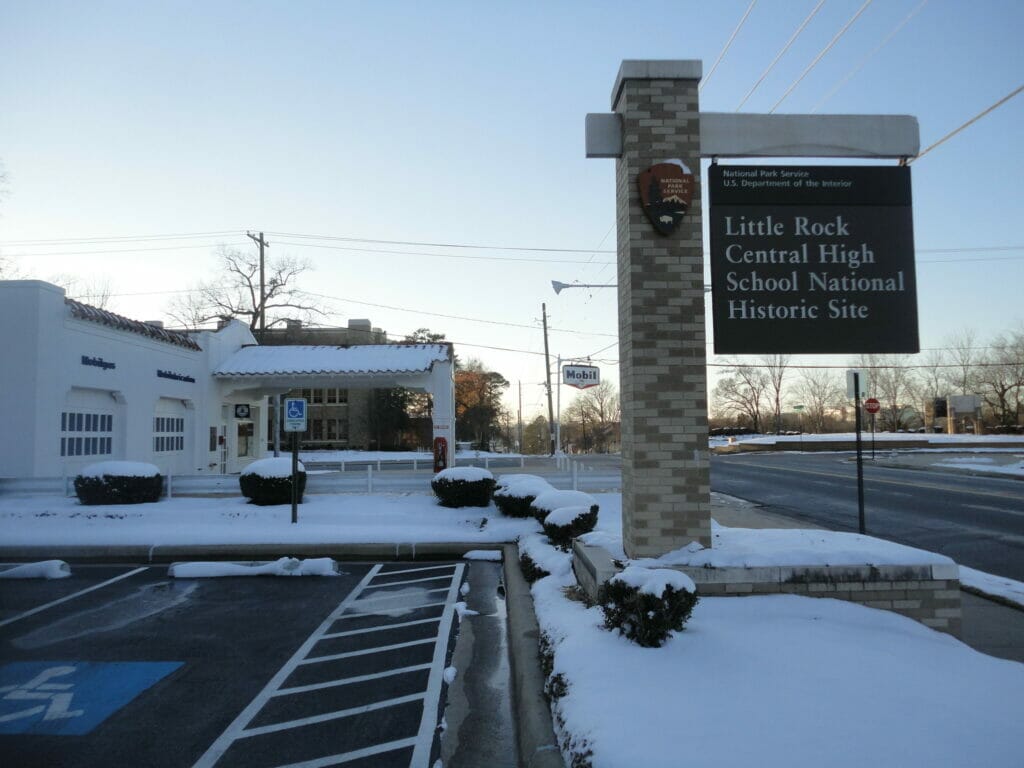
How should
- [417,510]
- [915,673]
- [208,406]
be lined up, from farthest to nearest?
[208,406]
[417,510]
[915,673]

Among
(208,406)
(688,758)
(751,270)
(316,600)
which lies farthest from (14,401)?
(688,758)

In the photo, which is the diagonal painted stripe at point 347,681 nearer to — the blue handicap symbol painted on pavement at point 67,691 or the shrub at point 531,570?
the blue handicap symbol painted on pavement at point 67,691

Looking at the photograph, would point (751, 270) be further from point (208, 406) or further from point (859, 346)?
point (208, 406)

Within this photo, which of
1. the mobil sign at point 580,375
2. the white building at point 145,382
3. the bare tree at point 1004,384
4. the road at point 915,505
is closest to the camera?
the road at point 915,505

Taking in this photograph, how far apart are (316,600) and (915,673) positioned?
21.5 ft

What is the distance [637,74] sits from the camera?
641cm

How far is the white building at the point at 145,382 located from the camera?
49.7 feet

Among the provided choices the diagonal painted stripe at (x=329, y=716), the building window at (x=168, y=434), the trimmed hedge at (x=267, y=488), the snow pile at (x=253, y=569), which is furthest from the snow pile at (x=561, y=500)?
the building window at (x=168, y=434)

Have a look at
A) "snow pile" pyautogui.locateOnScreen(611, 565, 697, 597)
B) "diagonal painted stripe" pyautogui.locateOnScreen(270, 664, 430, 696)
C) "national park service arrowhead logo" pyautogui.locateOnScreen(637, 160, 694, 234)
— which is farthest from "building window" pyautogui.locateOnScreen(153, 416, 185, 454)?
"snow pile" pyautogui.locateOnScreen(611, 565, 697, 597)

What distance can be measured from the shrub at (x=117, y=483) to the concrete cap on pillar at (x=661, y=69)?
1387 cm

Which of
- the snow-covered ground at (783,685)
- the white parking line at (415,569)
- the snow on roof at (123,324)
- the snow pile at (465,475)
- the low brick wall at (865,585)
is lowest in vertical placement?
the white parking line at (415,569)

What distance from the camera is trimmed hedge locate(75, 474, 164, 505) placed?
48.3 ft

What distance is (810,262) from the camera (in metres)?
6.54

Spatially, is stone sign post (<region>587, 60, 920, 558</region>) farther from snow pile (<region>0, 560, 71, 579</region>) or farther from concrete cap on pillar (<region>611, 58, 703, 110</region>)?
snow pile (<region>0, 560, 71, 579</region>)
